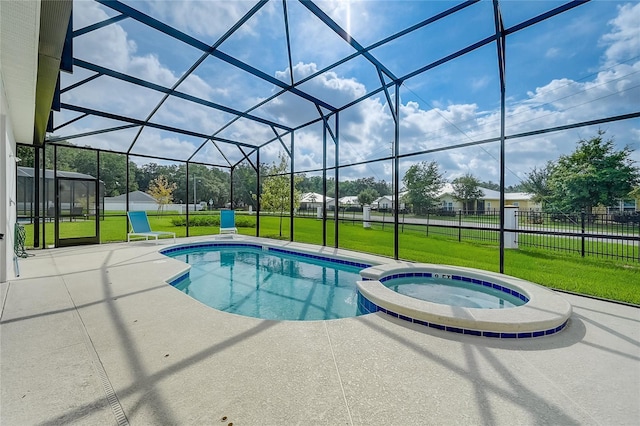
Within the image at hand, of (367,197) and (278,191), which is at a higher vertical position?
(367,197)

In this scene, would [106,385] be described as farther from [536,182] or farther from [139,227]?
[536,182]

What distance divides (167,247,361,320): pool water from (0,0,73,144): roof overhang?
3.71m

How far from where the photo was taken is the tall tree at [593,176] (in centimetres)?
742

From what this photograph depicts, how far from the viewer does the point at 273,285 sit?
543 centimetres

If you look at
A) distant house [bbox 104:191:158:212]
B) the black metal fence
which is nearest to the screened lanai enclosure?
the black metal fence

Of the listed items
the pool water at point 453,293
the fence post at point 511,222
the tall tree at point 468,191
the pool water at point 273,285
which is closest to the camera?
the pool water at point 453,293

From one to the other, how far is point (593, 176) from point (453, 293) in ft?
25.3

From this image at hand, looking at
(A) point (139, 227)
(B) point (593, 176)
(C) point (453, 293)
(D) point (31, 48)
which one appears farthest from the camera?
(A) point (139, 227)

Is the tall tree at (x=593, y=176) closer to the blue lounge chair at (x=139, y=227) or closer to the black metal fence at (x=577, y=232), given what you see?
the black metal fence at (x=577, y=232)

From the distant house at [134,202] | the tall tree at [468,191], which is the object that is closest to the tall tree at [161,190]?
the distant house at [134,202]

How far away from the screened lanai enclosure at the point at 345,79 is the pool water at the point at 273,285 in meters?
2.23

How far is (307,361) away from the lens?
221 cm

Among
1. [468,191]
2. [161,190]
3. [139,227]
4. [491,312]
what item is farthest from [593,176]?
[161,190]

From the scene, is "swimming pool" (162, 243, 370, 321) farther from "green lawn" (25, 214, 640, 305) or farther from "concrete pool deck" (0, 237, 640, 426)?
"green lawn" (25, 214, 640, 305)
